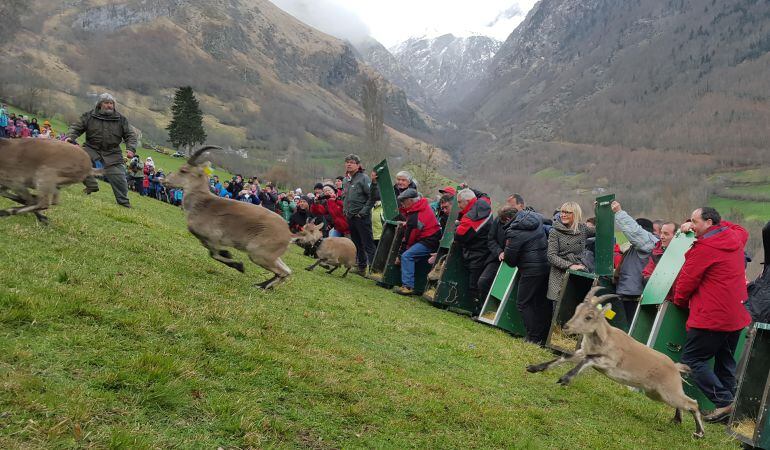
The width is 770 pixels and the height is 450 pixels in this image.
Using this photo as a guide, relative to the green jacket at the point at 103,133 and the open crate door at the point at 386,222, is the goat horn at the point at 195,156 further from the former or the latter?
the open crate door at the point at 386,222

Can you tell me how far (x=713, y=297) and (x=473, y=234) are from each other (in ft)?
19.1

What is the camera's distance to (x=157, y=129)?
102 metres

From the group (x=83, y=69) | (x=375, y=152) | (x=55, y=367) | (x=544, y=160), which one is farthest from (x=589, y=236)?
(x=83, y=69)

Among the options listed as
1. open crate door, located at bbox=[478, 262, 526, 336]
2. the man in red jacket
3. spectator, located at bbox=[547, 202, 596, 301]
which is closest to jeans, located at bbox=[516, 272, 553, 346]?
spectator, located at bbox=[547, 202, 596, 301]

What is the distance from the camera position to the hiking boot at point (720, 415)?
812 cm

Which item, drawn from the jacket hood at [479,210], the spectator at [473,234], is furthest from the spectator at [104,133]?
the jacket hood at [479,210]

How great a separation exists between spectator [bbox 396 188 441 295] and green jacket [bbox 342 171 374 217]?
115 cm

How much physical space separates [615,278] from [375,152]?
60724 mm

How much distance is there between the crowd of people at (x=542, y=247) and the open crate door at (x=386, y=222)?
148 millimetres

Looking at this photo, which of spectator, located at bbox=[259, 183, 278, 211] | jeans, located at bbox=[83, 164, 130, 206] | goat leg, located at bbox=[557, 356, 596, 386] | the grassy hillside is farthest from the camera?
spectator, located at bbox=[259, 183, 278, 211]

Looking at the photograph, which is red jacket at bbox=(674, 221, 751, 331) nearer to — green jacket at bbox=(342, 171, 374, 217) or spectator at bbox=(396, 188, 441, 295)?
spectator at bbox=(396, 188, 441, 295)

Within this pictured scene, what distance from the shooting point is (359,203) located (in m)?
15.9

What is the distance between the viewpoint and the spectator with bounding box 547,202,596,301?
11227 millimetres

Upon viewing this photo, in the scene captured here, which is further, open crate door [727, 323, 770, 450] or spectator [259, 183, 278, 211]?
spectator [259, 183, 278, 211]
